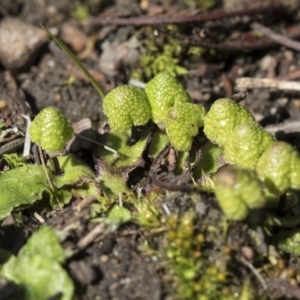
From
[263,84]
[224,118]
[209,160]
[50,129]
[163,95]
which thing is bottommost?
[263,84]

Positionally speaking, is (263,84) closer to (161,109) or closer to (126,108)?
(161,109)

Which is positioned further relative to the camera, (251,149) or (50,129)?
(50,129)

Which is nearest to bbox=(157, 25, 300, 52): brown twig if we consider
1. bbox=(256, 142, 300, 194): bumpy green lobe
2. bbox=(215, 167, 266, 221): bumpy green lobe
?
bbox=(256, 142, 300, 194): bumpy green lobe

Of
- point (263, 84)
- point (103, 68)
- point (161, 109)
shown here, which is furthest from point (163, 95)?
point (103, 68)

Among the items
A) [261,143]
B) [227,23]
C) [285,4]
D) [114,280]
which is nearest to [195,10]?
[227,23]

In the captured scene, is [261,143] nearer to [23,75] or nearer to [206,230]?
[206,230]

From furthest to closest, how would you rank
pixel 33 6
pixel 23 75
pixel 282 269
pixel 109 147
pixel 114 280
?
pixel 33 6
pixel 23 75
pixel 109 147
pixel 282 269
pixel 114 280

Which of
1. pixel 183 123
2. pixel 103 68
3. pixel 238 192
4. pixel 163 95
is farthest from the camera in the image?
pixel 103 68

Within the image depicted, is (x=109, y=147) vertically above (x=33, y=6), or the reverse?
(x=33, y=6)
